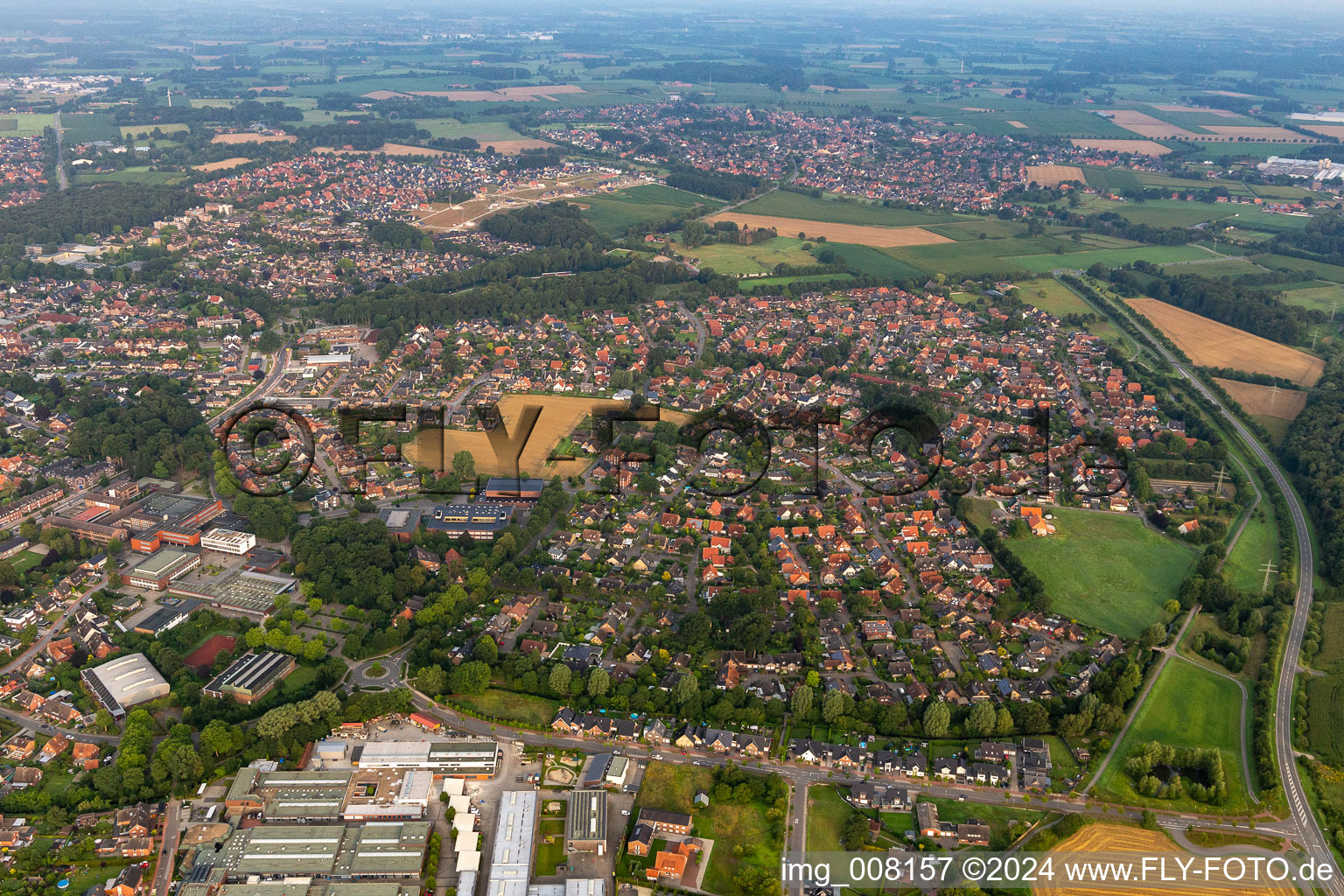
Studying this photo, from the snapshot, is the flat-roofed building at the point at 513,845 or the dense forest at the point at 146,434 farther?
the dense forest at the point at 146,434

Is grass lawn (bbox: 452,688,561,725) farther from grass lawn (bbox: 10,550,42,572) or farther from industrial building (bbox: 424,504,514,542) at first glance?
grass lawn (bbox: 10,550,42,572)

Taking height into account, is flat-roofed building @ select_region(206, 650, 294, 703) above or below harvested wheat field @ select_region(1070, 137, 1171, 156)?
below

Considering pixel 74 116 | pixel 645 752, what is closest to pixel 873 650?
pixel 645 752

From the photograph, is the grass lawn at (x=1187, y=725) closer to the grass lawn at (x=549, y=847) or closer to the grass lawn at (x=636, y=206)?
the grass lawn at (x=549, y=847)

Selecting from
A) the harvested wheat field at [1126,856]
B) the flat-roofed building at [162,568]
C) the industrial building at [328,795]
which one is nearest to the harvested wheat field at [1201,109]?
the harvested wheat field at [1126,856]

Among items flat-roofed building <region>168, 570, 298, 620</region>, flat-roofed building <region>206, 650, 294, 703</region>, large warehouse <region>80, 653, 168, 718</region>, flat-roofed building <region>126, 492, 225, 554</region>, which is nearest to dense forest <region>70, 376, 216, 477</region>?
flat-roofed building <region>126, 492, 225, 554</region>
